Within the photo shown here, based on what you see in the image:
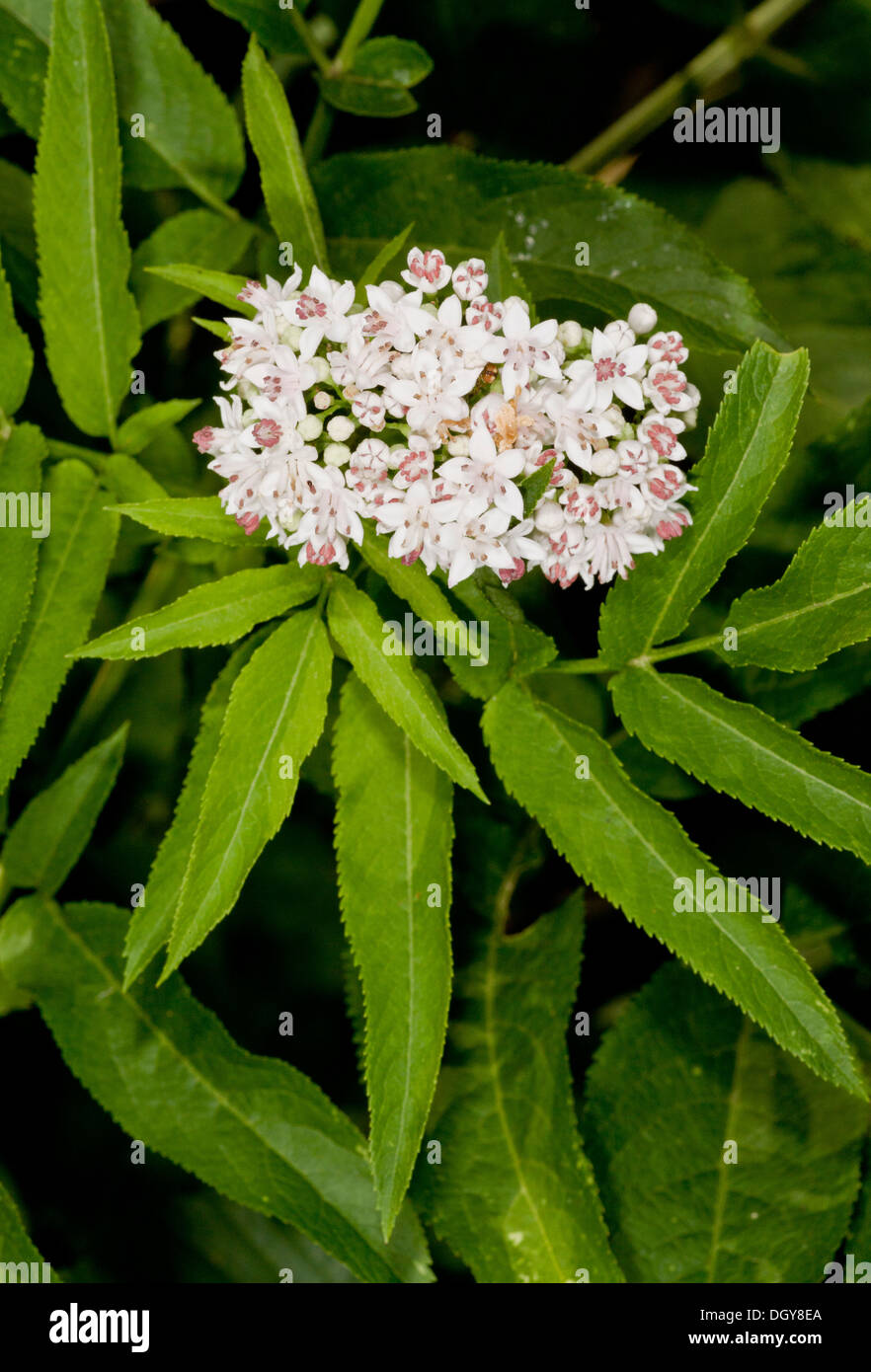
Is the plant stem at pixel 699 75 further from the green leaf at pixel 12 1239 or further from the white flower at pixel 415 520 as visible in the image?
the green leaf at pixel 12 1239

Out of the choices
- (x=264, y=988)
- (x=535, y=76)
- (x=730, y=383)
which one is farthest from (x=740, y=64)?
(x=264, y=988)

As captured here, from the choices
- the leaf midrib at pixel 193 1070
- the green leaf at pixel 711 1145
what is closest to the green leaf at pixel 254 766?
the leaf midrib at pixel 193 1070

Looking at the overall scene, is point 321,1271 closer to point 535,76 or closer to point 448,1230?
point 448,1230

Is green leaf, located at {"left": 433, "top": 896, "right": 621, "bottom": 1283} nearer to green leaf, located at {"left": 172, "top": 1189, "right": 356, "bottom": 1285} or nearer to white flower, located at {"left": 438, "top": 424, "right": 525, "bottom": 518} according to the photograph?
green leaf, located at {"left": 172, "top": 1189, "right": 356, "bottom": 1285}

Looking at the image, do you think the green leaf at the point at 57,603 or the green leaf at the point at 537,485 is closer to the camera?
the green leaf at the point at 537,485

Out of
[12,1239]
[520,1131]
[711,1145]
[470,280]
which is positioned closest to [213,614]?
[470,280]

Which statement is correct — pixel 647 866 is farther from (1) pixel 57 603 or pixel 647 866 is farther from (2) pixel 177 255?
(2) pixel 177 255

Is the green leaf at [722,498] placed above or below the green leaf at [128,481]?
below

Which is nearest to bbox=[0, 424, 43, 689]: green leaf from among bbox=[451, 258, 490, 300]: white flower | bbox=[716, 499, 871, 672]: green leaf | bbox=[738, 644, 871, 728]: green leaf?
bbox=[451, 258, 490, 300]: white flower
